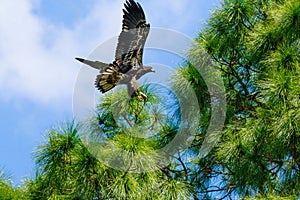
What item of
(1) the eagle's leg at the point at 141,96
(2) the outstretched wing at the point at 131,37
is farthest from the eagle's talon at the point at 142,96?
(2) the outstretched wing at the point at 131,37

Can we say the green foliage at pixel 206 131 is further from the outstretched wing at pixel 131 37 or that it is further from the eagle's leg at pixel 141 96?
the outstretched wing at pixel 131 37

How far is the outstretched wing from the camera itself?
2.04 metres

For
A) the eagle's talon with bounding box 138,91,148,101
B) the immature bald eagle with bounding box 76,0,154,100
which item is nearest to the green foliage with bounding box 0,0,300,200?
the eagle's talon with bounding box 138,91,148,101

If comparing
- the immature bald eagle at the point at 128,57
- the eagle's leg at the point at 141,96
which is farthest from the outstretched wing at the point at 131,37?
the eagle's leg at the point at 141,96

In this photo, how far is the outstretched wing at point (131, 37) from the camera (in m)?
2.04

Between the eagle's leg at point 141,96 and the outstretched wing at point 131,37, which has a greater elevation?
the outstretched wing at point 131,37

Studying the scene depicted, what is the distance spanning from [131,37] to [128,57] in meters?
0.07

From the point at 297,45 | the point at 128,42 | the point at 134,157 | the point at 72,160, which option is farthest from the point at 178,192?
the point at 297,45

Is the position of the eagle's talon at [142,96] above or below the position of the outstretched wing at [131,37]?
below

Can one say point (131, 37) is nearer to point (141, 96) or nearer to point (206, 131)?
point (141, 96)

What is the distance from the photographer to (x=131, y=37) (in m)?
2.06

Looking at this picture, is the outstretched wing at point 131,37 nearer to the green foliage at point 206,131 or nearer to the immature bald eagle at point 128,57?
the immature bald eagle at point 128,57

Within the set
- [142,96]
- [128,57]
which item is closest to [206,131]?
[142,96]

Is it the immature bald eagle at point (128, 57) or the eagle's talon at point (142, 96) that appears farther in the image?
the eagle's talon at point (142, 96)
